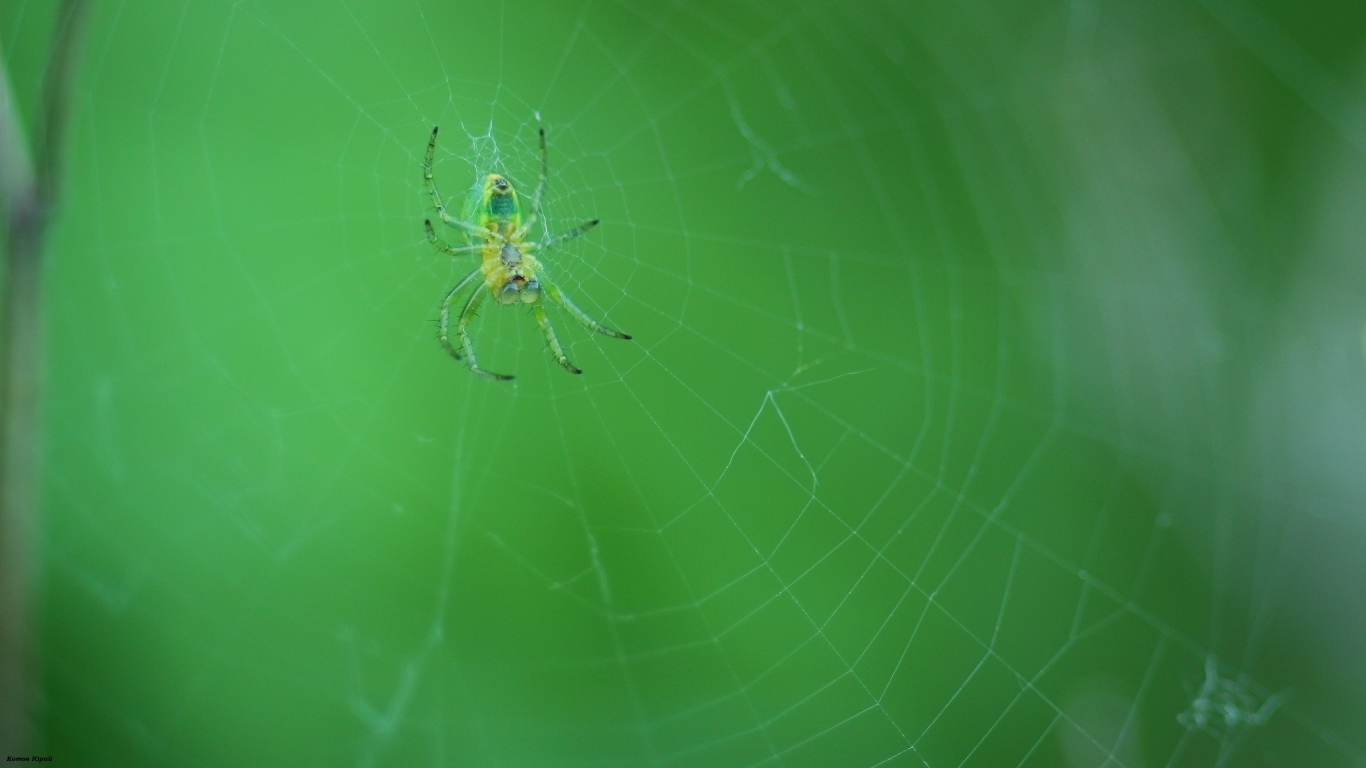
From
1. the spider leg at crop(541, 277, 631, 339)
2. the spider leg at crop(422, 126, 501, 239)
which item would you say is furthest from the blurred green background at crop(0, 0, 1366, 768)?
the spider leg at crop(422, 126, 501, 239)

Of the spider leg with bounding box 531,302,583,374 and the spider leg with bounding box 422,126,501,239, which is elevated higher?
the spider leg with bounding box 422,126,501,239

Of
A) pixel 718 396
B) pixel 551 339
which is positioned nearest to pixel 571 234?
pixel 551 339

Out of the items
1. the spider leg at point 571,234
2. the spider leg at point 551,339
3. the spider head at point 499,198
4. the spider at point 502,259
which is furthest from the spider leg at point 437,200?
the spider leg at point 551,339

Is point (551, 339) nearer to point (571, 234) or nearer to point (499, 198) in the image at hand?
point (571, 234)

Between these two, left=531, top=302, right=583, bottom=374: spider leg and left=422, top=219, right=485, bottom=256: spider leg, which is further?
left=531, top=302, right=583, bottom=374: spider leg

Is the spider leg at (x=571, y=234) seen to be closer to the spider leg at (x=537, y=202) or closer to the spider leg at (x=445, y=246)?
the spider leg at (x=537, y=202)

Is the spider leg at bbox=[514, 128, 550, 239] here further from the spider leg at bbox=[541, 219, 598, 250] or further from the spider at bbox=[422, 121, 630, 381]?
the spider leg at bbox=[541, 219, 598, 250]

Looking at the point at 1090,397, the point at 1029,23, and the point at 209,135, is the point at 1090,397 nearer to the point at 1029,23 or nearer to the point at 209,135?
the point at 1029,23

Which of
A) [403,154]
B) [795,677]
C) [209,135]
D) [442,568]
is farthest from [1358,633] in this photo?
[209,135]
